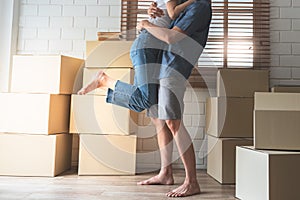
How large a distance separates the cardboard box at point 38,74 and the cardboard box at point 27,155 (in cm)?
33

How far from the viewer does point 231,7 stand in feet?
8.63

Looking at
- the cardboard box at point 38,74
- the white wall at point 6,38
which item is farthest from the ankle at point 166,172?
the white wall at point 6,38

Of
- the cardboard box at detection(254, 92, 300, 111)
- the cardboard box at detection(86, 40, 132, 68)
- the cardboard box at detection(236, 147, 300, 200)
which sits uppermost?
the cardboard box at detection(86, 40, 132, 68)

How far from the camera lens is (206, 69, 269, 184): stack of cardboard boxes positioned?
80.6 inches

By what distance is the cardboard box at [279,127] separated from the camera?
142 centimetres

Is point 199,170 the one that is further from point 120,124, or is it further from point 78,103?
point 78,103

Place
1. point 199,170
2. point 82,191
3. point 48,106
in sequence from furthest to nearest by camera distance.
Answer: point 199,170 → point 48,106 → point 82,191

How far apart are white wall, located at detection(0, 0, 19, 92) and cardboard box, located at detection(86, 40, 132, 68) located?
30.6 inches

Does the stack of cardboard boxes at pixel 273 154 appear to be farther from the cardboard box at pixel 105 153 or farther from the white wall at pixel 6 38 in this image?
the white wall at pixel 6 38

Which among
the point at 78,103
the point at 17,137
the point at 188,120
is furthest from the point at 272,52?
the point at 17,137

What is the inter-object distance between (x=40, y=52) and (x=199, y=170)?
66.8 inches

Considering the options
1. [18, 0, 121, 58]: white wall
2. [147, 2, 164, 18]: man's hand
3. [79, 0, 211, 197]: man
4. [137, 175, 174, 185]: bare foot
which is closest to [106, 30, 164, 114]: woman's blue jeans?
[79, 0, 211, 197]: man

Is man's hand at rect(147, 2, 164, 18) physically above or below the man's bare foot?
above

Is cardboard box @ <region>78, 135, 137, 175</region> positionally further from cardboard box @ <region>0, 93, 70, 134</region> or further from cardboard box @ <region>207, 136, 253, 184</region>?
cardboard box @ <region>207, 136, 253, 184</region>
